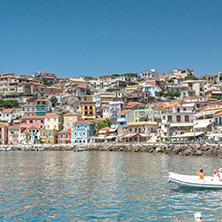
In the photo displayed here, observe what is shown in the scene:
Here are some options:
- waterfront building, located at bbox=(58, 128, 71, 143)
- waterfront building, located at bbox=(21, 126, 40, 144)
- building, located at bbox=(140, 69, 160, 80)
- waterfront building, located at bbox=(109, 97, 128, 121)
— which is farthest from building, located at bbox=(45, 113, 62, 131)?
building, located at bbox=(140, 69, 160, 80)

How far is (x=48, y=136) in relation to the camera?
9438cm

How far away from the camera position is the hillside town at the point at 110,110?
248 ft

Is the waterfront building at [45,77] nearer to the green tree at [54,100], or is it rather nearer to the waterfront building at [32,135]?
the green tree at [54,100]

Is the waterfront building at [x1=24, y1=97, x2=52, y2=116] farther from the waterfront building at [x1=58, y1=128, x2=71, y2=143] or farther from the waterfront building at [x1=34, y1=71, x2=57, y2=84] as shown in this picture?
the waterfront building at [x1=34, y1=71, x2=57, y2=84]

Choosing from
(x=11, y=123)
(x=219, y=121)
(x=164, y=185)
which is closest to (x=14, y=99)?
(x=11, y=123)

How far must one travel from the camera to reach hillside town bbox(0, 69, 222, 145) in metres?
75.7

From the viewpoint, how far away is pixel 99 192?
22.4 m

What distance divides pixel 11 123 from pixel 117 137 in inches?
1836

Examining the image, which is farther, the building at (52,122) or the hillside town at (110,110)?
the building at (52,122)

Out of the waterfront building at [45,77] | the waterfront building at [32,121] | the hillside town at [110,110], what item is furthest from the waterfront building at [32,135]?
the waterfront building at [45,77]

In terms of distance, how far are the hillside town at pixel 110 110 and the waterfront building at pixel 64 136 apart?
310 mm

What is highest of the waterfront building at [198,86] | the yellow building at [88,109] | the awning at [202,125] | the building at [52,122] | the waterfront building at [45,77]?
the waterfront building at [45,77]

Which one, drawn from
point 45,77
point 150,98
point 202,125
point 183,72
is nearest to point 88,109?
point 150,98

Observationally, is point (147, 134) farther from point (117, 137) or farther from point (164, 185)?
point (164, 185)
